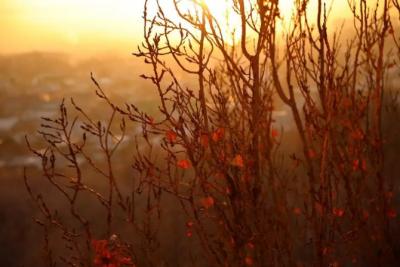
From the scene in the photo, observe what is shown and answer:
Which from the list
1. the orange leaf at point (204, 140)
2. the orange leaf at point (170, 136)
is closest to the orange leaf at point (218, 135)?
the orange leaf at point (204, 140)

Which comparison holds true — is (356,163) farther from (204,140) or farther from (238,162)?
(204,140)

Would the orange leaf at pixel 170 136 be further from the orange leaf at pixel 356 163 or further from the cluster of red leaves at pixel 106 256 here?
the orange leaf at pixel 356 163

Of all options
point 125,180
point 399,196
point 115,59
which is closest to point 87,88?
point 115,59

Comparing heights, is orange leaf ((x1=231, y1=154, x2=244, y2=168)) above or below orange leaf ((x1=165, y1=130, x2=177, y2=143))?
below

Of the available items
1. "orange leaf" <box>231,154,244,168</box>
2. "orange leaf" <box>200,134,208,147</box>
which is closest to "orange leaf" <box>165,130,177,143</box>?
"orange leaf" <box>200,134,208,147</box>

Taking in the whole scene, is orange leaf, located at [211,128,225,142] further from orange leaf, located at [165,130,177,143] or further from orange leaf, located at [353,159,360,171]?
orange leaf, located at [353,159,360,171]

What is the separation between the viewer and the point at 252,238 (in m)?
3.78

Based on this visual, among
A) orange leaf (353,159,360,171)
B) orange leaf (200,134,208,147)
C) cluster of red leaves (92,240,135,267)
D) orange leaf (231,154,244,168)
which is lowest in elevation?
cluster of red leaves (92,240,135,267)

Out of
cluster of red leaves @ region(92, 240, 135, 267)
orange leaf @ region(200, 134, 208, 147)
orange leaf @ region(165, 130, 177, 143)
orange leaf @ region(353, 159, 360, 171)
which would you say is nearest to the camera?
orange leaf @ region(200, 134, 208, 147)

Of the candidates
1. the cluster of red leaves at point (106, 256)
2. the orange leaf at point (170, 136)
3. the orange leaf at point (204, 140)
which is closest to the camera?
the orange leaf at point (204, 140)

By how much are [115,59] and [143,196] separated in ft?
114

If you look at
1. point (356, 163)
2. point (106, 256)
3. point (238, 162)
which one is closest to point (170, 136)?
point (238, 162)

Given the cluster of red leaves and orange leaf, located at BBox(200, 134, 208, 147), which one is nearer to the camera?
orange leaf, located at BBox(200, 134, 208, 147)

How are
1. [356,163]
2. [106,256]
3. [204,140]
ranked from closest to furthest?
1. [204,140]
2. [106,256]
3. [356,163]
